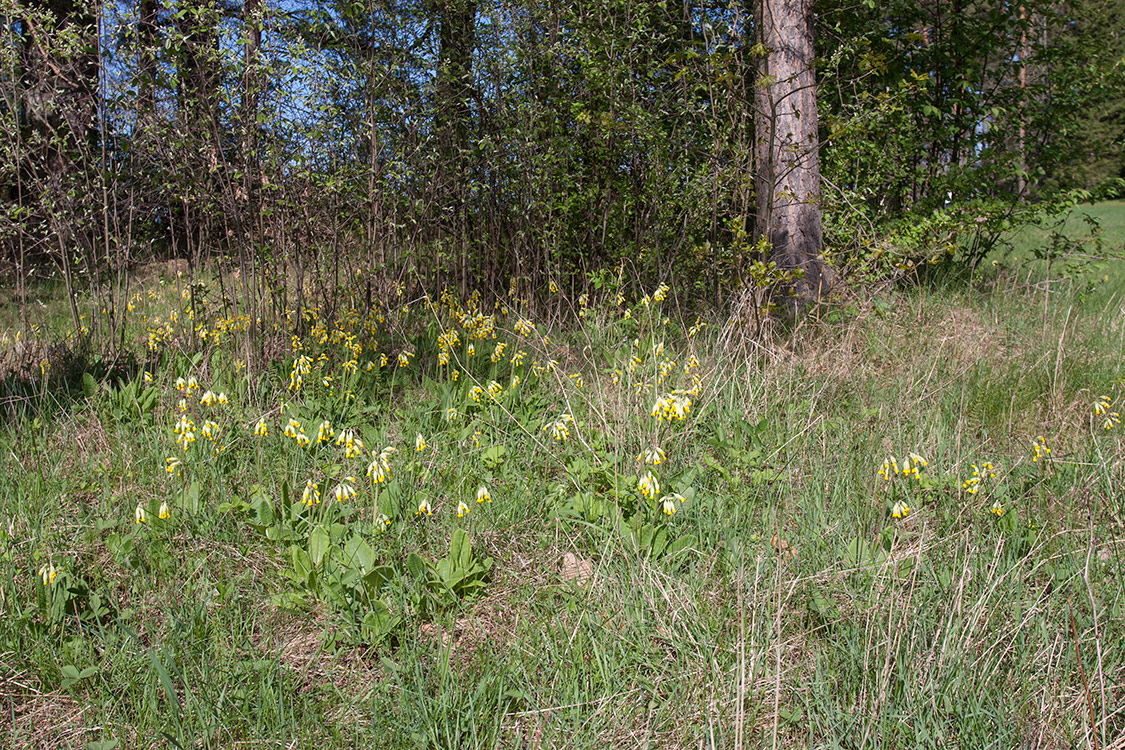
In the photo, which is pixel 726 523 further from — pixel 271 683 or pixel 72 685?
pixel 72 685

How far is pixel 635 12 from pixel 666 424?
3.65 meters

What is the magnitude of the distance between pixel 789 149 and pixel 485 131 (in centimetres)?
233

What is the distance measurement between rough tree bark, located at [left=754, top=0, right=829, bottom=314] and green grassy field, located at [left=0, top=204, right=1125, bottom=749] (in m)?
1.45

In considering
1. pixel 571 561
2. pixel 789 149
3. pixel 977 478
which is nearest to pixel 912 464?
pixel 977 478

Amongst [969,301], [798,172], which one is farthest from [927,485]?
[969,301]

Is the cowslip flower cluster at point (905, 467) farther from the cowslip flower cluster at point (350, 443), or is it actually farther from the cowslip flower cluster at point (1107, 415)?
the cowslip flower cluster at point (350, 443)

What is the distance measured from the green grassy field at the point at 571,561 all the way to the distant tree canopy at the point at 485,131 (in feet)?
4.08

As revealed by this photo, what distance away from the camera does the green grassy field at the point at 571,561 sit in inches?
65.9

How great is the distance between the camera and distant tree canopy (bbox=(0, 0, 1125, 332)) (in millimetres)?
4086

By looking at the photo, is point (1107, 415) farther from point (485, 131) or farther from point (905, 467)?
point (485, 131)

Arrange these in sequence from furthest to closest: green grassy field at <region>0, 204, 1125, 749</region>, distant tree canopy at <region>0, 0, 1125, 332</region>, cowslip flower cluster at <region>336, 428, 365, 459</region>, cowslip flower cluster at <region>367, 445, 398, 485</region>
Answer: distant tree canopy at <region>0, 0, 1125, 332</region>, cowslip flower cluster at <region>336, 428, 365, 459</region>, cowslip flower cluster at <region>367, 445, 398, 485</region>, green grassy field at <region>0, 204, 1125, 749</region>

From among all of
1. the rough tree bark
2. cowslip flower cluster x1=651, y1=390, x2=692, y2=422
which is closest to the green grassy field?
cowslip flower cluster x1=651, y1=390, x2=692, y2=422

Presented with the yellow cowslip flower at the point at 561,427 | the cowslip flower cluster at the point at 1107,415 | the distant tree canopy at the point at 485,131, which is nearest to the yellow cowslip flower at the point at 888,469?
the cowslip flower cluster at the point at 1107,415

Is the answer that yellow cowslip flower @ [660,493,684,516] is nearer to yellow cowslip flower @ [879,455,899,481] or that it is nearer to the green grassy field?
the green grassy field
